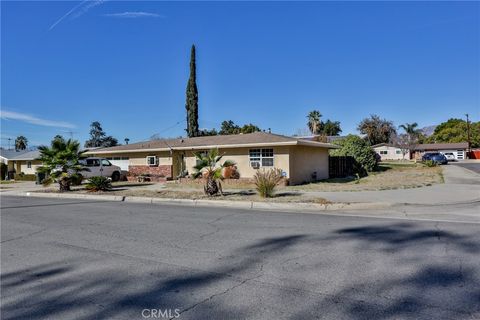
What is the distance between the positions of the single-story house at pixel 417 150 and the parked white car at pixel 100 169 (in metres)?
54.1

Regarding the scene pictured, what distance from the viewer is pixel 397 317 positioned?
3545 mm

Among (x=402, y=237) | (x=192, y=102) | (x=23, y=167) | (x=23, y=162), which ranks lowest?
(x=402, y=237)

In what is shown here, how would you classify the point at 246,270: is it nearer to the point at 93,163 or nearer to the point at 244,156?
the point at 244,156

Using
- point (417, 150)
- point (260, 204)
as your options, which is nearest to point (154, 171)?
point (260, 204)

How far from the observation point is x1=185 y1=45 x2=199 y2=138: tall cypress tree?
4044cm

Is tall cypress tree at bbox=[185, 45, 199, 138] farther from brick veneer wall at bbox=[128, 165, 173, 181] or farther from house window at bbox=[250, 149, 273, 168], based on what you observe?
house window at bbox=[250, 149, 273, 168]

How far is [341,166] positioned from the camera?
29219 mm

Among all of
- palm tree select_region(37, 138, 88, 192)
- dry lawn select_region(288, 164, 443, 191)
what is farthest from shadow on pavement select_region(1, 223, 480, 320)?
palm tree select_region(37, 138, 88, 192)

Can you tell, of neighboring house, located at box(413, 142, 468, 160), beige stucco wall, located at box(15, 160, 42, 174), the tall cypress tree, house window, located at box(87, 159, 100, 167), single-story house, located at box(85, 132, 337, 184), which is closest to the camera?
single-story house, located at box(85, 132, 337, 184)

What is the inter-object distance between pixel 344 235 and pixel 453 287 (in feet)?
9.44

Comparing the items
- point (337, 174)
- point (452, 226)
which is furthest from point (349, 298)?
point (337, 174)

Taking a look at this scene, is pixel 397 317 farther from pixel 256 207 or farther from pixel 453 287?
pixel 256 207

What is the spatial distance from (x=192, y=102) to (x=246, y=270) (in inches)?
1452

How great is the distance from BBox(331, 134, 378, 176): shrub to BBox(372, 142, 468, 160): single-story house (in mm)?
41080
